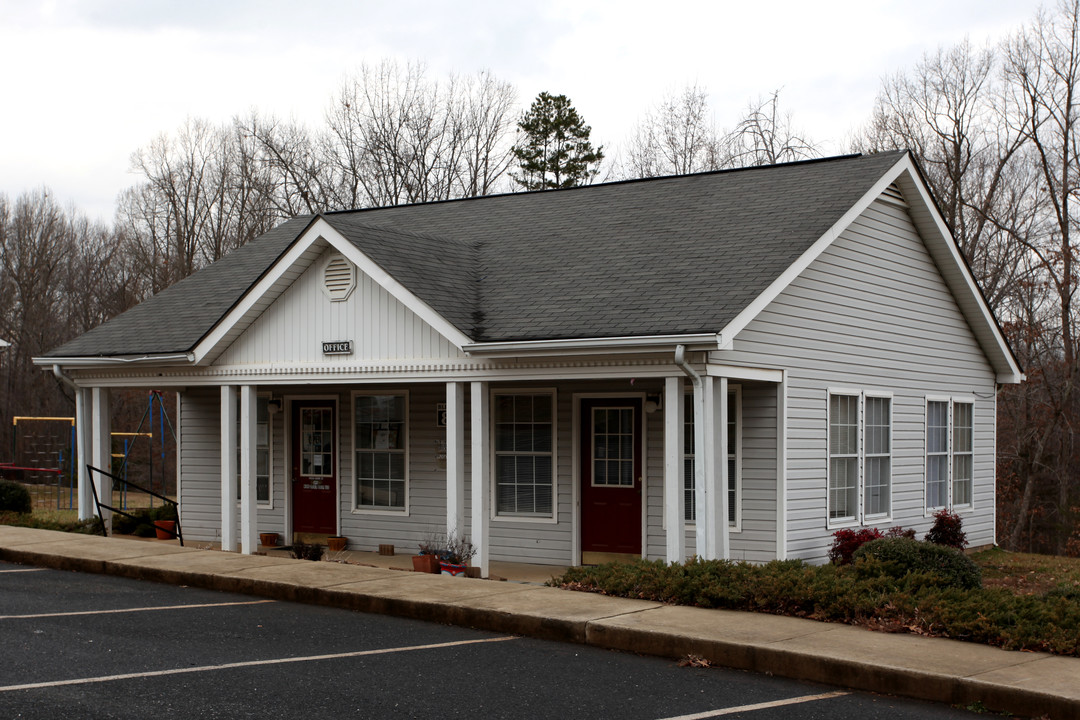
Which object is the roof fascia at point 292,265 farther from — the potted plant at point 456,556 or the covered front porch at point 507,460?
the potted plant at point 456,556

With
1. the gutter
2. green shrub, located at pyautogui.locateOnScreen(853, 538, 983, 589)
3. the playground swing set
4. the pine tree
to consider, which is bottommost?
the playground swing set

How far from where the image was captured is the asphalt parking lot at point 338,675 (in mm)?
6824

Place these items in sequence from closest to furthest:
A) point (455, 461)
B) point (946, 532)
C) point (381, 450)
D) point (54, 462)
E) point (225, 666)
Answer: point (225, 666) < point (455, 461) < point (946, 532) < point (381, 450) < point (54, 462)

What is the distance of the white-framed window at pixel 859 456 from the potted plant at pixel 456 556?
467 cm

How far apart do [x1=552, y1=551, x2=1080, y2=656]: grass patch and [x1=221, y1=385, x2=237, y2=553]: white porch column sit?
5.91 m

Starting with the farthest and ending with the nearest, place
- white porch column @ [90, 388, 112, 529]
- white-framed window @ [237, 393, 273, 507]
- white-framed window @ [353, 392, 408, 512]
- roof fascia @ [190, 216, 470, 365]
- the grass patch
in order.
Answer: white-framed window @ [237, 393, 273, 507] → white porch column @ [90, 388, 112, 529] → white-framed window @ [353, 392, 408, 512] → roof fascia @ [190, 216, 470, 365] → the grass patch

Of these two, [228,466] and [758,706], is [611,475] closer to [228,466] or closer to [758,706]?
[228,466]

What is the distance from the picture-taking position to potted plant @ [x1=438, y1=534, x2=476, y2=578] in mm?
13086

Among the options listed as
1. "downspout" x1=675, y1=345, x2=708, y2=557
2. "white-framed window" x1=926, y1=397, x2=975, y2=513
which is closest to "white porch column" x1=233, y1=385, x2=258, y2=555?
"downspout" x1=675, y1=345, x2=708, y2=557

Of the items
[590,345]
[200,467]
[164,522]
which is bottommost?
[164,522]

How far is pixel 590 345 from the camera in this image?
1192 centimetres

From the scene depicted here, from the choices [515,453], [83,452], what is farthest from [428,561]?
[83,452]

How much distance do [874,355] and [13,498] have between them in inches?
591

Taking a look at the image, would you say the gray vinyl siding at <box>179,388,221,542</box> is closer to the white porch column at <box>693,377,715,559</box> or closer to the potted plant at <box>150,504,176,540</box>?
the potted plant at <box>150,504,176,540</box>
